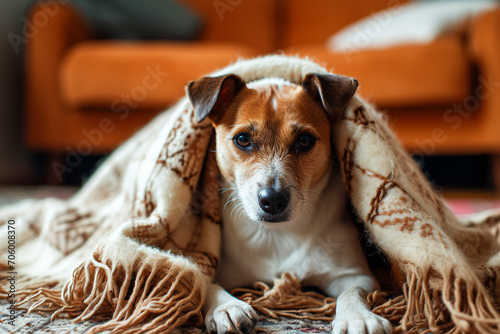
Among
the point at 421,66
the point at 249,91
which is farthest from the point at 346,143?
the point at 421,66

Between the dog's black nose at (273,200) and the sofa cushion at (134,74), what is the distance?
191 cm

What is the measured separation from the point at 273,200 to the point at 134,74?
2.11 metres

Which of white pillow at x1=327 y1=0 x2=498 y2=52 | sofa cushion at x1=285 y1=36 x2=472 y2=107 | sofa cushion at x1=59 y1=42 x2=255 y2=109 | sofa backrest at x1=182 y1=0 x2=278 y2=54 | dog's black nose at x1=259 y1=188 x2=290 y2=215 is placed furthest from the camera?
sofa backrest at x1=182 y1=0 x2=278 y2=54

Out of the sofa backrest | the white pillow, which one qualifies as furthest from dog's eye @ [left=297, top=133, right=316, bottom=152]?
the sofa backrest

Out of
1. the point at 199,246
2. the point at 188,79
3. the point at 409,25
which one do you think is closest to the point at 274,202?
the point at 199,246

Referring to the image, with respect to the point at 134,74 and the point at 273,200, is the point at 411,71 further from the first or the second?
the point at 273,200

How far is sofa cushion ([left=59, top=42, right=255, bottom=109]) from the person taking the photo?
2.93 meters

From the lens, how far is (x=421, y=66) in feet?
9.14

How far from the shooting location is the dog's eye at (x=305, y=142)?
1242 millimetres

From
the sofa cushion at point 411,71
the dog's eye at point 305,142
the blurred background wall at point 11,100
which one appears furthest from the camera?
the blurred background wall at point 11,100

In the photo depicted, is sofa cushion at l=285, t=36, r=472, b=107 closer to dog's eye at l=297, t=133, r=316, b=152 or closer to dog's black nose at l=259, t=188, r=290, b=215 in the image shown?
dog's eye at l=297, t=133, r=316, b=152

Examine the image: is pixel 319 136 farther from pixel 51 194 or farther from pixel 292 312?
pixel 51 194

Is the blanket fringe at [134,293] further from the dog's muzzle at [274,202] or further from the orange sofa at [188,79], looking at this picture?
the orange sofa at [188,79]

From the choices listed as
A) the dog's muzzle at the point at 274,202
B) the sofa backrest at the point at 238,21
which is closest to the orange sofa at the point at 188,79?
the sofa backrest at the point at 238,21
